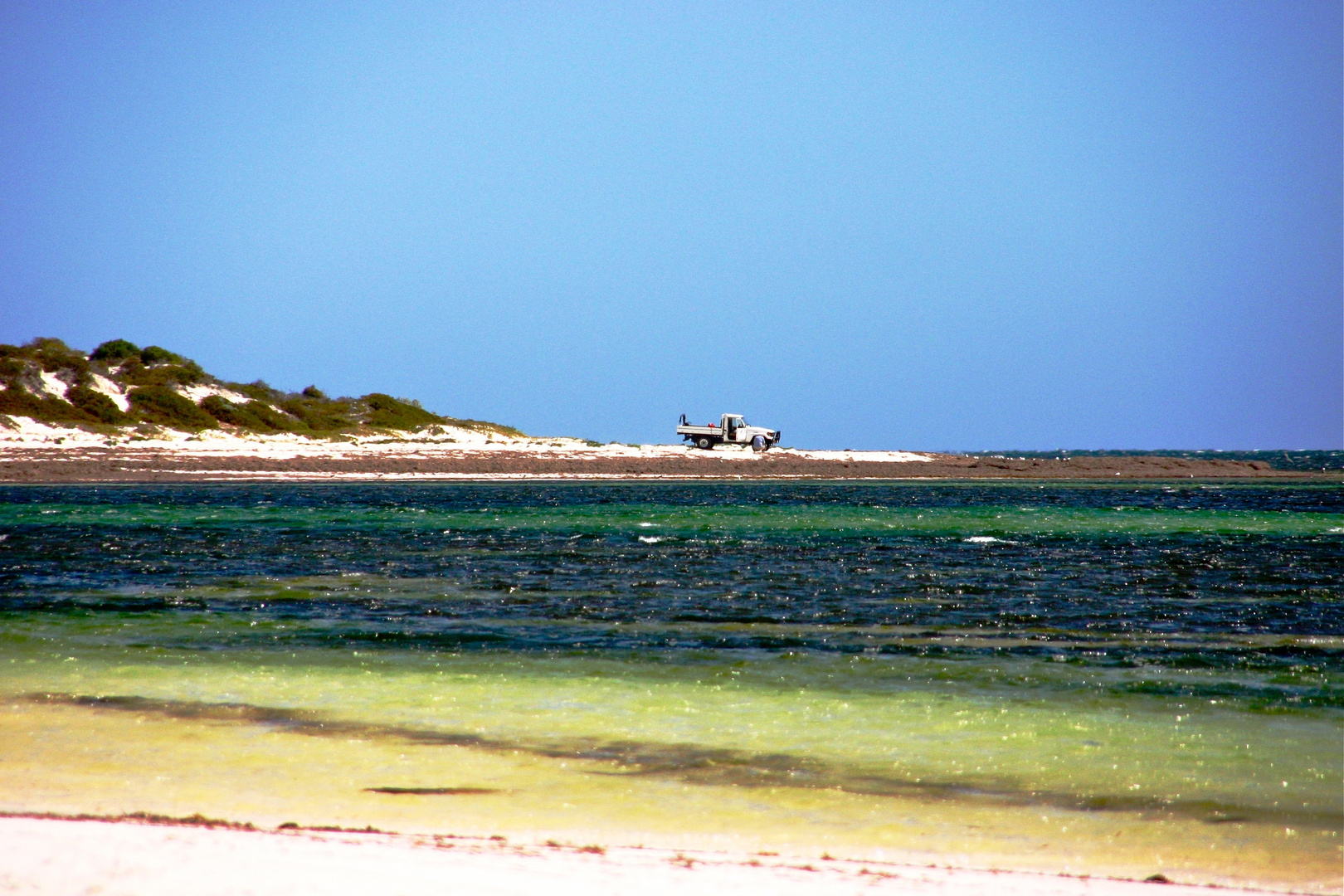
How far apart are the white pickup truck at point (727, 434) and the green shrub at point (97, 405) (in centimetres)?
3101

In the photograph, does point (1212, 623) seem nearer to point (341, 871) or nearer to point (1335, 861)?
point (1335, 861)

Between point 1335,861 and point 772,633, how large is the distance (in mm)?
7891

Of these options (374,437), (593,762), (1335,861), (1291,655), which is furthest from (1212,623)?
(374,437)

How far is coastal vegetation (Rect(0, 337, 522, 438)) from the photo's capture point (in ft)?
194

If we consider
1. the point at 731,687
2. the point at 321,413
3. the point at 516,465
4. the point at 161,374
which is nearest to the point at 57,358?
the point at 161,374

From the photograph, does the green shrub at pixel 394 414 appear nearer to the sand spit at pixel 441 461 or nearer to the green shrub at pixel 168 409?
the sand spit at pixel 441 461

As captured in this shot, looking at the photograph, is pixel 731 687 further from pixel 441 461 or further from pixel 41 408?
pixel 41 408

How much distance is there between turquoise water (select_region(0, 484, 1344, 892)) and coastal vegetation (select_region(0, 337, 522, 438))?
1534 inches

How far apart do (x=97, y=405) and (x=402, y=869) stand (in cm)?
6185

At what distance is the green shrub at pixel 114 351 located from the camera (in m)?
70.6

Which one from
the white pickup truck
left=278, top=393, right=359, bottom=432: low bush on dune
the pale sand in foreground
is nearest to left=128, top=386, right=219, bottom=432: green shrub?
left=278, top=393, right=359, bottom=432: low bush on dune

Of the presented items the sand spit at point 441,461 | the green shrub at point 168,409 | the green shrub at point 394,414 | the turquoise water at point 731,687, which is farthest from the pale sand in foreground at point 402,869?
the green shrub at point 394,414

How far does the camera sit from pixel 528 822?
677 cm


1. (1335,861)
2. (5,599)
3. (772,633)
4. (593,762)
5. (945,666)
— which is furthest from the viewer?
(5,599)
